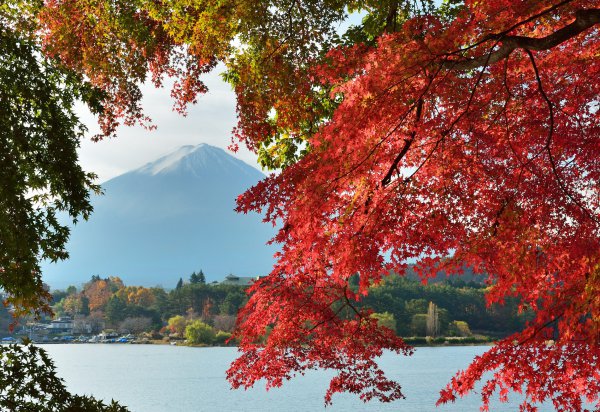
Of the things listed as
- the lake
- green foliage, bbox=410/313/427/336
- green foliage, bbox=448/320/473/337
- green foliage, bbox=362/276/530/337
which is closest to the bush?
the lake

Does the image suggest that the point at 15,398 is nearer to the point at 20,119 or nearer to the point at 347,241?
the point at 20,119

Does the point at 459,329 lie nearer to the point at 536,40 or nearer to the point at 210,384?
the point at 210,384

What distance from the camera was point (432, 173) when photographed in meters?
5.20

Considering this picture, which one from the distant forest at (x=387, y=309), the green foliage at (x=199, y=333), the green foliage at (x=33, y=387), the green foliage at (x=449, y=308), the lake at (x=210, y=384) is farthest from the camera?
the green foliage at (x=199, y=333)

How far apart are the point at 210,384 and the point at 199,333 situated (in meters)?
22.8

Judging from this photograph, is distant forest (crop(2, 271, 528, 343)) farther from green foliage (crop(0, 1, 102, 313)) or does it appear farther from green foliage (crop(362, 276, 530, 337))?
green foliage (crop(0, 1, 102, 313))

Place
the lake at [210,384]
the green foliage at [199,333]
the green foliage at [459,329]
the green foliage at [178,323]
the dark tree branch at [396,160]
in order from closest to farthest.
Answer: the dark tree branch at [396,160] < the lake at [210,384] < the green foliage at [199,333] < the green foliage at [459,329] < the green foliage at [178,323]

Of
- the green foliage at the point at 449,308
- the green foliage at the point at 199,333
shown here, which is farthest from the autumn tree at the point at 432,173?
the green foliage at the point at 199,333

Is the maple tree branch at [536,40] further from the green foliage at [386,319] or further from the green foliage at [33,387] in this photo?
the green foliage at [386,319]

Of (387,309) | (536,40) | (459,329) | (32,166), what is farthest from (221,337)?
(536,40)

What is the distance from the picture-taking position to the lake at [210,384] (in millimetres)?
26469

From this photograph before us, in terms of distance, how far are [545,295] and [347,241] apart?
7.80 feet

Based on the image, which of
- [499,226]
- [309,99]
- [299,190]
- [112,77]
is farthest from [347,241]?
[112,77]

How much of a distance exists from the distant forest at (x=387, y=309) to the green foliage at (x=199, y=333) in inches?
24.6
